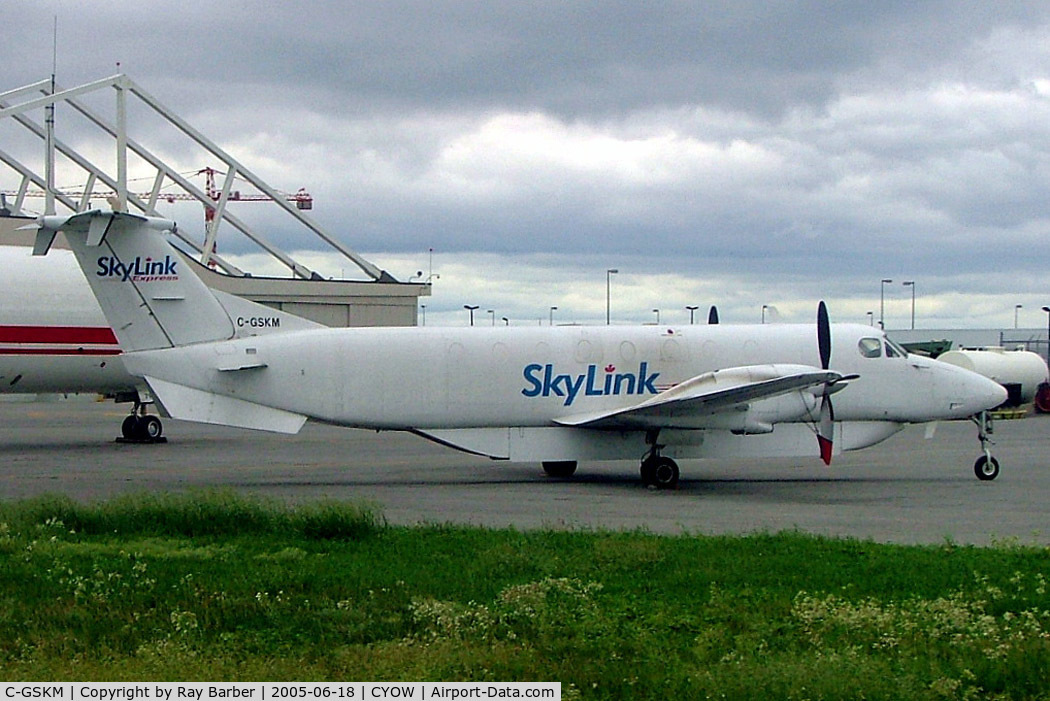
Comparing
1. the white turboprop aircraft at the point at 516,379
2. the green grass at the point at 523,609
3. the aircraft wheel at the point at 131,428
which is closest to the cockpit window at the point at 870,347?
the white turboprop aircraft at the point at 516,379

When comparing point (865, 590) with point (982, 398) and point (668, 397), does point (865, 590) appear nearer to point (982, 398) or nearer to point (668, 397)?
point (668, 397)

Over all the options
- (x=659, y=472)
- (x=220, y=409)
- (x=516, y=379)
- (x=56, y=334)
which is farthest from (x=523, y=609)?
(x=56, y=334)

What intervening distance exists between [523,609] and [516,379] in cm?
1284

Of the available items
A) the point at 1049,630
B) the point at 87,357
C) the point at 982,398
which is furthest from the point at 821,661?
the point at 87,357

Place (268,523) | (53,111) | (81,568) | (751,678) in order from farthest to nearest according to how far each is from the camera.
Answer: (53,111)
(268,523)
(81,568)
(751,678)

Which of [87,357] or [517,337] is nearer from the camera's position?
[517,337]

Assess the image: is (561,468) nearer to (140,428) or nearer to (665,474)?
(665,474)

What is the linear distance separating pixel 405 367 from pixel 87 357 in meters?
12.5

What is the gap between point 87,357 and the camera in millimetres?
30828

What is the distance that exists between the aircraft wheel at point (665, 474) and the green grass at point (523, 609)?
7609 mm

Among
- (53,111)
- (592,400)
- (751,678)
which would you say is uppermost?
(53,111)

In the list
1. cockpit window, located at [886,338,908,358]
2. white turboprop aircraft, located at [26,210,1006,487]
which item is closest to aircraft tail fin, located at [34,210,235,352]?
white turboprop aircraft, located at [26,210,1006,487]

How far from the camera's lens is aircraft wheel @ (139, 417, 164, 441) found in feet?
111

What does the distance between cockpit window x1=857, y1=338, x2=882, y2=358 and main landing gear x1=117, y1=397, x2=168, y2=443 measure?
20.0m
